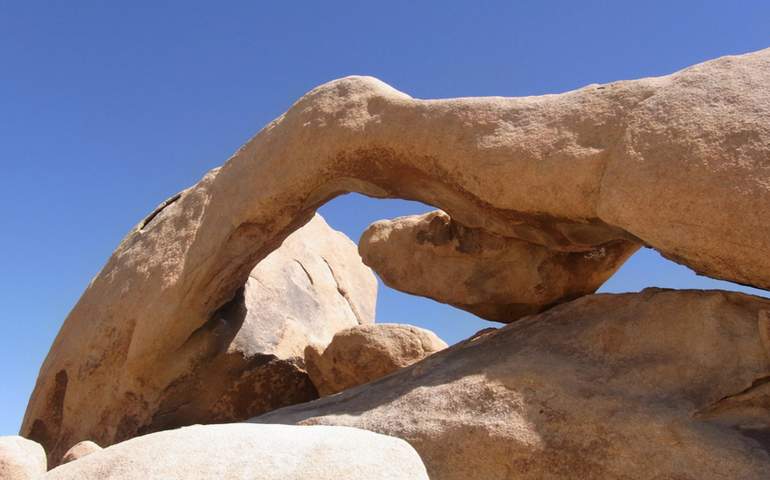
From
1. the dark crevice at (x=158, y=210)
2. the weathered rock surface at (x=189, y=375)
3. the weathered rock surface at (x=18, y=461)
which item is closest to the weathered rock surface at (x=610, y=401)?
the weathered rock surface at (x=18, y=461)

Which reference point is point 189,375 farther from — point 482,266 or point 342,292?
point 482,266

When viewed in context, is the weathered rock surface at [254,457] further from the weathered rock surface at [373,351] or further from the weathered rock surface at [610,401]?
the weathered rock surface at [373,351]

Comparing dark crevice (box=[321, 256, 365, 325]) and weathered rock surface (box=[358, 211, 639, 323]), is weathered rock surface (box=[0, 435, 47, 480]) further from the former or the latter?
dark crevice (box=[321, 256, 365, 325])

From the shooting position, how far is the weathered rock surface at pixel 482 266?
5.14 metres

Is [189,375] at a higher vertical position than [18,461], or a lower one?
higher

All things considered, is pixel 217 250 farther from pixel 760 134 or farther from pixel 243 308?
pixel 760 134

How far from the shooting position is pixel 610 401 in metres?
3.89

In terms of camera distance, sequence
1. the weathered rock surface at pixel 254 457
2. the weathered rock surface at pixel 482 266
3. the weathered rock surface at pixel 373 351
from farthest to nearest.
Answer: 1. the weathered rock surface at pixel 373 351
2. the weathered rock surface at pixel 482 266
3. the weathered rock surface at pixel 254 457

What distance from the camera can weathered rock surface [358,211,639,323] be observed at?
5.14m

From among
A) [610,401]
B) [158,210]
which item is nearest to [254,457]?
[610,401]

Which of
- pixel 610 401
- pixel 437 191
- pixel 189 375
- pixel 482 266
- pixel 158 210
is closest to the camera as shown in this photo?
pixel 610 401

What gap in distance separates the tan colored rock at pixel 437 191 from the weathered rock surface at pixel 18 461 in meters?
1.94

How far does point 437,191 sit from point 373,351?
123cm

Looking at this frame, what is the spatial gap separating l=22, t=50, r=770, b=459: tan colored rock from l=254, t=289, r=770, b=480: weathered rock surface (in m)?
0.32
